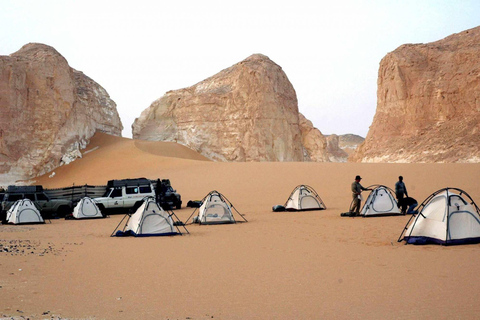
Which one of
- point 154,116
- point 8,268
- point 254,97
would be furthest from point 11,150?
point 8,268

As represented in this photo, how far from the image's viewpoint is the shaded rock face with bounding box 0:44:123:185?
1583 inches

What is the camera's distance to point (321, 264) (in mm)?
8719

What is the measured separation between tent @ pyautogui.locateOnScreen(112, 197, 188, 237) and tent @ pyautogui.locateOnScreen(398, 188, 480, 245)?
262 inches

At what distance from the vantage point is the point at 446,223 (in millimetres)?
10445

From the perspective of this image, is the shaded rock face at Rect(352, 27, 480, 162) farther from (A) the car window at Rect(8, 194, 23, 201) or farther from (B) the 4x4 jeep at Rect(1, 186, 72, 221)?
(A) the car window at Rect(8, 194, 23, 201)

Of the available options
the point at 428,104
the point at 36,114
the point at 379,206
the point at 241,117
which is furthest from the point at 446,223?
the point at 428,104

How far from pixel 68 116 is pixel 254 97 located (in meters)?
20.7

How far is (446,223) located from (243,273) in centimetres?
531

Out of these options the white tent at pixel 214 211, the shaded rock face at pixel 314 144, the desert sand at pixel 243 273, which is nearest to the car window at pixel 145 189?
the desert sand at pixel 243 273

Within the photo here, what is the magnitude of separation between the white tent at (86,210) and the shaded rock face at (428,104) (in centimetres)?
3607

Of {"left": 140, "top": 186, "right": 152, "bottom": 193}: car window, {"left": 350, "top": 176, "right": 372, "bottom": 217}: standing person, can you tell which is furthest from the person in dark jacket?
{"left": 140, "top": 186, "right": 152, "bottom": 193}: car window

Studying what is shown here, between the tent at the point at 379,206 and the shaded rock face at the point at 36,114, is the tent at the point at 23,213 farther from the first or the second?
the shaded rock face at the point at 36,114

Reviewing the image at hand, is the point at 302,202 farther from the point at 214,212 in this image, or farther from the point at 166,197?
the point at 166,197

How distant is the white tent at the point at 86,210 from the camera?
65.2 ft
